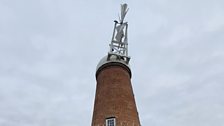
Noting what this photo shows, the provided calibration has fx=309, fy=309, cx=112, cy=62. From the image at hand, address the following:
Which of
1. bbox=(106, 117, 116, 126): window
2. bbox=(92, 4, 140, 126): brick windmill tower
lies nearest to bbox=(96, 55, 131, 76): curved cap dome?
bbox=(92, 4, 140, 126): brick windmill tower

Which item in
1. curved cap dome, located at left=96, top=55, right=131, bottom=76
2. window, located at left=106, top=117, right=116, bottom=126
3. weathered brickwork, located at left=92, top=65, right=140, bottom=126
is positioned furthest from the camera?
curved cap dome, located at left=96, top=55, right=131, bottom=76

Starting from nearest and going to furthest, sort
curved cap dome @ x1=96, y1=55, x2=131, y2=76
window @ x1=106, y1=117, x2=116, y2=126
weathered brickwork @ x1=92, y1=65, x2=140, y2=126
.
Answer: window @ x1=106, y1=117, x2=116, y2=126, weathered brickwork @ x1=92, y1=65, x2=140, y2=126, curved cap dome @ x1=96, y1=55, x2=131, y2=76

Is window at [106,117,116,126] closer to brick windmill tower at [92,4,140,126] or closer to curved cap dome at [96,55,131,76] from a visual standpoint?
brick windmill tower at [92,4,140,126]

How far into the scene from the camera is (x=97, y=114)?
2180 centimetres

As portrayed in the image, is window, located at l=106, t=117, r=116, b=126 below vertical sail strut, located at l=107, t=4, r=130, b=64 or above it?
below

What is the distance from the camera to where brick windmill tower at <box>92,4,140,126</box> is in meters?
21.1

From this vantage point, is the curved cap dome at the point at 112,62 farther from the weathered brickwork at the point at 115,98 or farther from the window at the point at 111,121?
the window at the point at 111,121

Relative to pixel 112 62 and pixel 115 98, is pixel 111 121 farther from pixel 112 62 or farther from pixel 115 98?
pixel 112 62

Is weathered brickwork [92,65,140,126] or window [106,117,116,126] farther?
weathered brickwork [92,65,140,126]

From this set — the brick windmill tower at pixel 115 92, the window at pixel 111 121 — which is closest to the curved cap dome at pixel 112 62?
the brick windmill tower at pixel 115 92

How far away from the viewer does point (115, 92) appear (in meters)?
22.5

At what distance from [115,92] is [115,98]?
1.78 feet

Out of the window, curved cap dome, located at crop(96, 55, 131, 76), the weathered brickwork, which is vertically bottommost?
the window

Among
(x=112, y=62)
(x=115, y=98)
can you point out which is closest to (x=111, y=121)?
(x=115, y=98)
